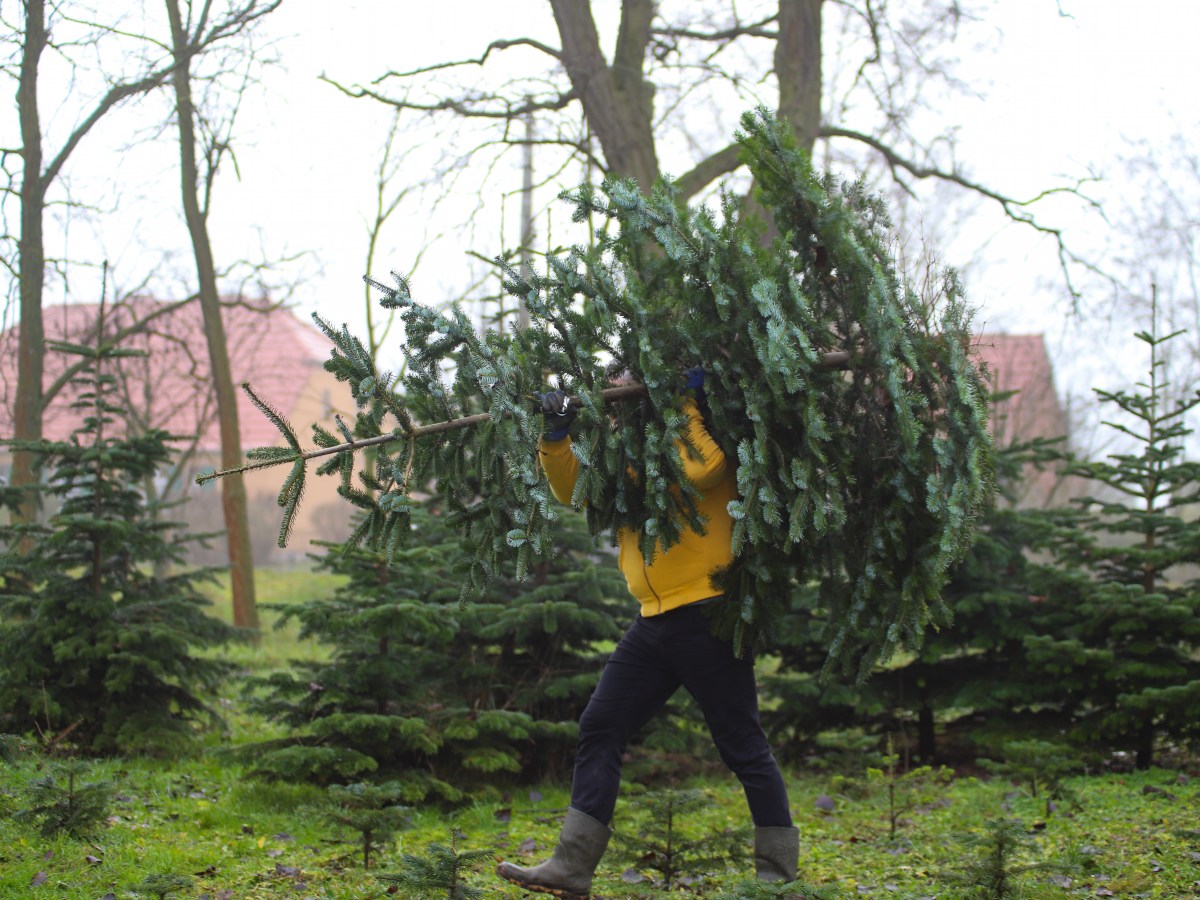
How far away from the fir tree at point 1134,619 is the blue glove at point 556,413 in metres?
4.12

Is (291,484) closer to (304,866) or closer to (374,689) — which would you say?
(304,866)

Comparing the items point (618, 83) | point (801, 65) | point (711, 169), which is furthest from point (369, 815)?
point (801, 65)

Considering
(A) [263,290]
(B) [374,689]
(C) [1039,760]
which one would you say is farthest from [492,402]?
(A) [263,290]

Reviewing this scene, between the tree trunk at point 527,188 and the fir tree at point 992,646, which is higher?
the tree trunk at point 527,188

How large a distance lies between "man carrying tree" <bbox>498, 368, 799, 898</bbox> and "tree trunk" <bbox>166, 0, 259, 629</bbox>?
29.1 ft

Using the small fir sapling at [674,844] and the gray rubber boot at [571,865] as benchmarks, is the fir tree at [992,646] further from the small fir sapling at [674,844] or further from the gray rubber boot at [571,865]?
the gray rubber boot at [571,865]

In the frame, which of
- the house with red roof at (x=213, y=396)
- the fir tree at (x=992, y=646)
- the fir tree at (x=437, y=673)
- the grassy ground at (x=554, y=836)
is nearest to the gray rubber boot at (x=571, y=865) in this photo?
the grassy ground at (x=554, y=836)

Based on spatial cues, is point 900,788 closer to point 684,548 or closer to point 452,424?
point 684,548

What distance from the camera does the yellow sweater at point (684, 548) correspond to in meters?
3.97

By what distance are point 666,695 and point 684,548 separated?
599mm

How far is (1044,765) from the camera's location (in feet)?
20.3

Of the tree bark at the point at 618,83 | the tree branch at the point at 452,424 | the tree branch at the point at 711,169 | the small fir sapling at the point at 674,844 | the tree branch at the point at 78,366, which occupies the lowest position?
the small fir sapling at the point at 674,844

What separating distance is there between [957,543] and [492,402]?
1.73 meters

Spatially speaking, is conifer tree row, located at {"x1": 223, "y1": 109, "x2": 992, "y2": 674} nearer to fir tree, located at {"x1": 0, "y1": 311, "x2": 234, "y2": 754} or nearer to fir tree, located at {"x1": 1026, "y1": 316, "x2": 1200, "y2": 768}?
fir tree, located at {"x1": 1026, "y1": 316, "x2": 1200, "y2": 768}
